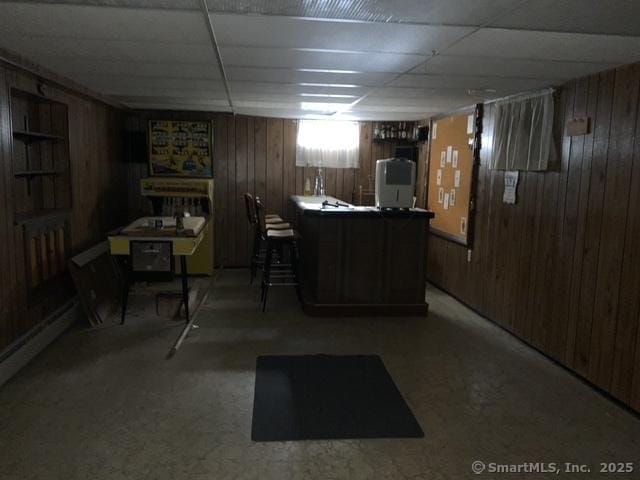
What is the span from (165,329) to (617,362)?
136 inches

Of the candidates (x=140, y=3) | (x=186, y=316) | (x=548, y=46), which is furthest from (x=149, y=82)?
(x=548, y=46)

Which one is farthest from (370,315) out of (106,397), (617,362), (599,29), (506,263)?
(599,29)

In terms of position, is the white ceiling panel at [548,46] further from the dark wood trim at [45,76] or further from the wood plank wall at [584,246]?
the dark wood trim at [45,76]

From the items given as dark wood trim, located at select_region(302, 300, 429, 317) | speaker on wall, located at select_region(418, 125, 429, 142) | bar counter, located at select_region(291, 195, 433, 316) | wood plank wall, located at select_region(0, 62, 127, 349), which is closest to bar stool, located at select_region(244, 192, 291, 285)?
bar counter, located at select_region(291, 195, 433, 316)

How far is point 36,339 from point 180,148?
348 cm

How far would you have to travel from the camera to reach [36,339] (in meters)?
3.81

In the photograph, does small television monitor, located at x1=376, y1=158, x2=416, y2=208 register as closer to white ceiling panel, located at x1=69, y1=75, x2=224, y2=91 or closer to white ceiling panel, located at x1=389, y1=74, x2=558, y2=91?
white ceiling panel, located at x1=389, y1=74, x2=558, y2=91

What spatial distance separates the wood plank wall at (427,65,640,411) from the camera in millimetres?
3074

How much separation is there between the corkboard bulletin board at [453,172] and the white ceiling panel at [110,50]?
2948 mm

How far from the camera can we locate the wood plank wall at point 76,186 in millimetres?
3350

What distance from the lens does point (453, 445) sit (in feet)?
8.84

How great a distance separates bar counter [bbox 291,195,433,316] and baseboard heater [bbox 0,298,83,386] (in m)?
2.12

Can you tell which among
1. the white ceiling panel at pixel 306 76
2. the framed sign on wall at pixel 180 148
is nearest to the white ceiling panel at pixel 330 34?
the white ceiling panel at pixel 306 76

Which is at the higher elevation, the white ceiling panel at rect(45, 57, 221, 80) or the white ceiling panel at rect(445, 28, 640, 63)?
the white ceiling panel at rect(45, 57, 221, 80)
